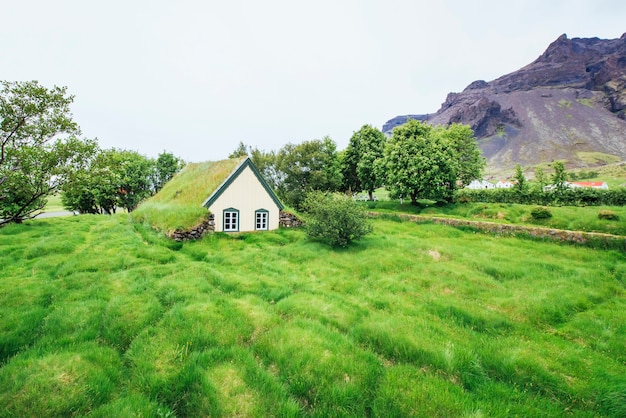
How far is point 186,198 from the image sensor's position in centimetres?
2464

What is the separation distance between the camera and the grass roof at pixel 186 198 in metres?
21.0

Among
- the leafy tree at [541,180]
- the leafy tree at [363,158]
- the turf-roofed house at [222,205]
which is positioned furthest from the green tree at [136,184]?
the leafy tree at [541,180]

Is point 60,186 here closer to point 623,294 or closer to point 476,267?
point 476,267

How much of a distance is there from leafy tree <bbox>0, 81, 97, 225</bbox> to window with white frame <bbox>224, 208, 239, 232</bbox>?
15.0 meters

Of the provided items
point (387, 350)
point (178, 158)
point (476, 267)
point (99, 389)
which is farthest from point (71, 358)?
point (178, 158)

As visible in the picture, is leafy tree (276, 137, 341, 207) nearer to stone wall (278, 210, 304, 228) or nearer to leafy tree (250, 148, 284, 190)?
leafy tree (250, 148, 284, 190)

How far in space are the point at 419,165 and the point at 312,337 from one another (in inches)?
1122

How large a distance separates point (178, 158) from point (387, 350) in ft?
178

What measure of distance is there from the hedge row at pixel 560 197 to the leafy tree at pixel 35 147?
122 feet

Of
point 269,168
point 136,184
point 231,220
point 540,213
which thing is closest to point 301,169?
point 269,168

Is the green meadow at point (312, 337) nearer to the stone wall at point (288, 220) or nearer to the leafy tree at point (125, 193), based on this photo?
the stone wall at point (288, 220)

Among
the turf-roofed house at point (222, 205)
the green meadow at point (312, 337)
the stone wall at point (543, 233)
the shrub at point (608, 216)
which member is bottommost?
the green meadow at point (312, 337)

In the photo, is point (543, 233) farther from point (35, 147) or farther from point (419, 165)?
point (35, 147)

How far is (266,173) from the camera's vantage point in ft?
133
